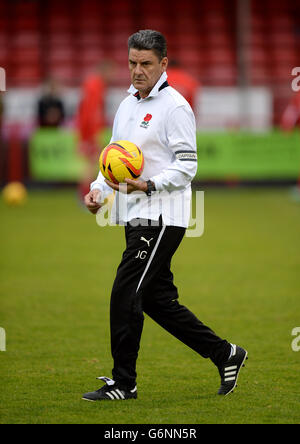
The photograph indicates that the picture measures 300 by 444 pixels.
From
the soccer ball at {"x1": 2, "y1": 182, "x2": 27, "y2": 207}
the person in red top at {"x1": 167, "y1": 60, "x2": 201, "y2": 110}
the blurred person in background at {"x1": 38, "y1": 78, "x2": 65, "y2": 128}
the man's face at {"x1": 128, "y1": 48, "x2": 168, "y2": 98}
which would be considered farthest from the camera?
the blurred person in background at {"x1": 38, "y1": 78, "x2": 65, "y2": 128}

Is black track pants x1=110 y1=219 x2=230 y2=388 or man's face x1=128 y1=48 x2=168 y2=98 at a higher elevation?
man's face x1=128 y1=48 x2=168 y2=98

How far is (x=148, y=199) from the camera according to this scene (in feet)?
16.8

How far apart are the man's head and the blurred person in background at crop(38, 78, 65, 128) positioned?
1471 cm

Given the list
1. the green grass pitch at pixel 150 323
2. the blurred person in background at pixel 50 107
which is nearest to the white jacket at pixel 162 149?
the green grass pitch at pixel 150 323

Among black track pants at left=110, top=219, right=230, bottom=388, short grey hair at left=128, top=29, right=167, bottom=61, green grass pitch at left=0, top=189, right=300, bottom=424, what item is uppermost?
short grey hair at left=128, top=29, right=167, bottom=61

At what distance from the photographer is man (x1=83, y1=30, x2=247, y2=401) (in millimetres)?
4977

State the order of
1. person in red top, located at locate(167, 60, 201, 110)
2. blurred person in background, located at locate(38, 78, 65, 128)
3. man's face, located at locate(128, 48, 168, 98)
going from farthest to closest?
blurred person in background, located at locate(38, 78, 65, 128) < person in red top, located at locate(167, 60, 201, 110) < man's face, located at locate(128, 48, 168, 98)

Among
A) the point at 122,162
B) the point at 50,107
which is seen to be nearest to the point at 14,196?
the point at 50,107

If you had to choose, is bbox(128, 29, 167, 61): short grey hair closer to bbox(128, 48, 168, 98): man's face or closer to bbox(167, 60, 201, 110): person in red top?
bbox(128, 48, 168, 98): man's face

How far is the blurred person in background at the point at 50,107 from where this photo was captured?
19.5m

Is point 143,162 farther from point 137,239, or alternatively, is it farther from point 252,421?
point 252,421

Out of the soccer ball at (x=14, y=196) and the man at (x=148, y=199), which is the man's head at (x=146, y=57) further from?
the soccer ball at (x=14, y=196)

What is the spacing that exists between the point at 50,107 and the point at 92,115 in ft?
14.2

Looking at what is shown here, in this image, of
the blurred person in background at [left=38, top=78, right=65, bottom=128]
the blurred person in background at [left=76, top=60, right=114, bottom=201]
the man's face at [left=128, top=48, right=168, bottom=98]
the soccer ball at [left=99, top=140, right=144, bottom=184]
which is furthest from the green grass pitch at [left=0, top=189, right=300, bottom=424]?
the blurred person in background at [left=38, top=78, right=65, bottom=128]
